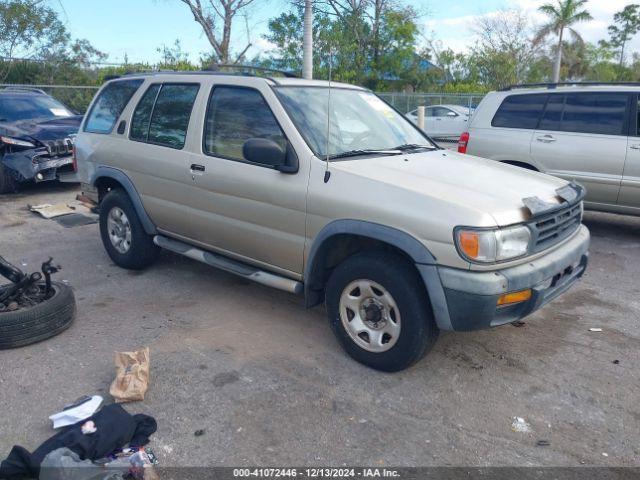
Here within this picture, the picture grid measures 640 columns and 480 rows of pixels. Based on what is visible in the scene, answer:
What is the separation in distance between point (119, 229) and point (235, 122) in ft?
6.54

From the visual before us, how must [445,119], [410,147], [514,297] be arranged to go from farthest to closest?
[445,119], [410,147], [514,297]

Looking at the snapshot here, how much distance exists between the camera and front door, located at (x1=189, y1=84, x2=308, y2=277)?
4.07m

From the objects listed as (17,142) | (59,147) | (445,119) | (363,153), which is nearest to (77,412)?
(363,153)

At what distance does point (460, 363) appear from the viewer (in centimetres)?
393

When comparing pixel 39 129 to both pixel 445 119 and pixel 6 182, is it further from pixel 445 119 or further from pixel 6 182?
pixel 445 119

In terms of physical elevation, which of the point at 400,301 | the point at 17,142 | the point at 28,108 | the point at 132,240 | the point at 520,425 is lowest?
the point at 520,425

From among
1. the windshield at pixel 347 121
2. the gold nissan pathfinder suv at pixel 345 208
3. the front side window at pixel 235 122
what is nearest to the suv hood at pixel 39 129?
the gold nissan pathfinder suv at pixel 345 208

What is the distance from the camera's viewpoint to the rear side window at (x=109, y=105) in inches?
221

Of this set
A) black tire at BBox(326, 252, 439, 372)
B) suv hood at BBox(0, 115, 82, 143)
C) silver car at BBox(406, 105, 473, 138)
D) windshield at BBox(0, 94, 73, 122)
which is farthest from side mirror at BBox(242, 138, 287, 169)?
silver car at BBox(406, 105, 473, 138)

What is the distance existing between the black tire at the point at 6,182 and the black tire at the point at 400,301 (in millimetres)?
7842

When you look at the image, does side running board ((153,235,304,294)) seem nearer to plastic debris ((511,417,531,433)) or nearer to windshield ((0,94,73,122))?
plastic debris ((511,417,531,433))

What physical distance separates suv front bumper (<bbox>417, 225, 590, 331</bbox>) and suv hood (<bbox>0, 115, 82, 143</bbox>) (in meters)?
8.16

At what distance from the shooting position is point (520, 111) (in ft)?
24.9

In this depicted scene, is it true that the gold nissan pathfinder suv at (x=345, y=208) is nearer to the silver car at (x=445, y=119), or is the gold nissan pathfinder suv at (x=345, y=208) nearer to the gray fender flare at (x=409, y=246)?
the gray fender flare at (x=409, y=246)
